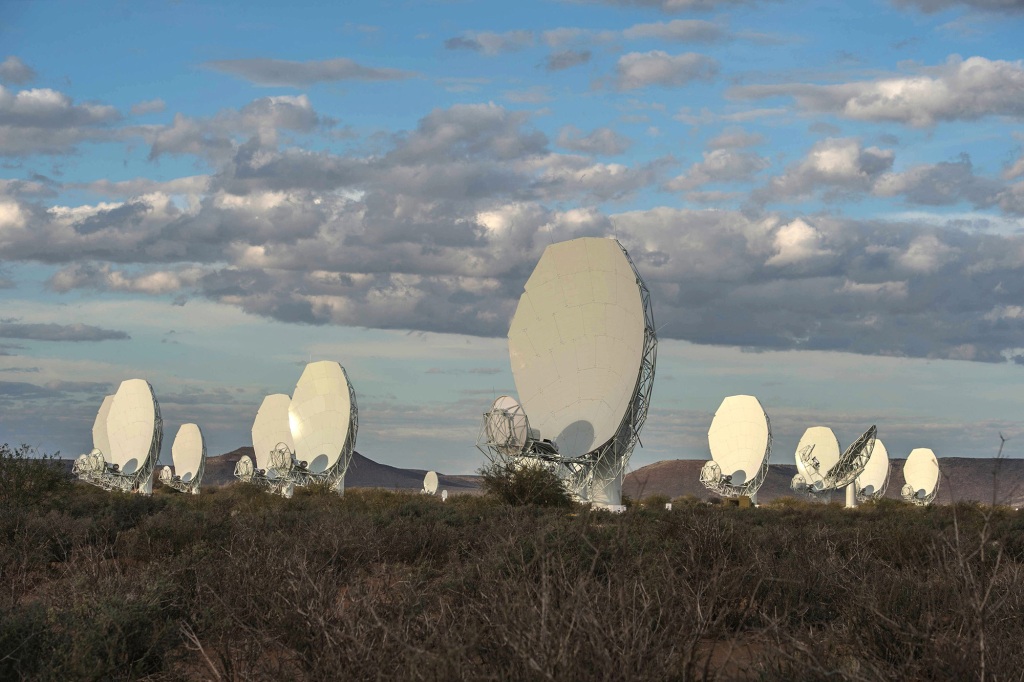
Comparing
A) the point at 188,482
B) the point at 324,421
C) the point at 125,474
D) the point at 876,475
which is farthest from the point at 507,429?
the point at 876,475

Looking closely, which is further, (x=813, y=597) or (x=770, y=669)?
(x=813, y=597)

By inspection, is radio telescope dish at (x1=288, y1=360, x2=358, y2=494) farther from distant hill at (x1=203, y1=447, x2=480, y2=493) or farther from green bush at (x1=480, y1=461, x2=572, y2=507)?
distant hill at (x1=203, y1=447, x2=480, y2=493)

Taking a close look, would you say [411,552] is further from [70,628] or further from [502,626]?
[502,626]

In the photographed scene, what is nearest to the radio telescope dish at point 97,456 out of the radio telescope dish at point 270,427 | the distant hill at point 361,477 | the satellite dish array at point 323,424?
the radio telescope dish at point 270,427

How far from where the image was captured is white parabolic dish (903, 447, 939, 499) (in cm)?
7131

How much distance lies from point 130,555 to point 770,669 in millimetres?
14548

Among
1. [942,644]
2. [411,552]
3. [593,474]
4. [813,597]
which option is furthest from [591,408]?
[942,644]

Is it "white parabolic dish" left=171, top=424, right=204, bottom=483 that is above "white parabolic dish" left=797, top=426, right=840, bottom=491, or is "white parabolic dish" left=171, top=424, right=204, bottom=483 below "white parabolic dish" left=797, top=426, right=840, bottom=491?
below

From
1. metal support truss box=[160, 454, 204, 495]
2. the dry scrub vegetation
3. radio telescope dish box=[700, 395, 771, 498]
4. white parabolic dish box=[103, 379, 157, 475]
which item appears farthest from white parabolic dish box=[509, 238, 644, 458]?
metal support truss box=[160, 454, 204, 495]

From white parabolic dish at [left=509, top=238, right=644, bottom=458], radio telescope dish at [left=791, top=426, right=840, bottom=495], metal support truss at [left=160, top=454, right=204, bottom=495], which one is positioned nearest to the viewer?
white parabolic dish at [left=509, top=238, right=644, bottom=458]

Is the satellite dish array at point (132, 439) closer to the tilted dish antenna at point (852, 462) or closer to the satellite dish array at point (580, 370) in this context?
the satellite dish array at point (580, 370)

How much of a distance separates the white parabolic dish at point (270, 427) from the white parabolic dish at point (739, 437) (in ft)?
80.3

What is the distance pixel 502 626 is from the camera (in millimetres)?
7551

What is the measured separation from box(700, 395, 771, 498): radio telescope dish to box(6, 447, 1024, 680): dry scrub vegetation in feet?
122
